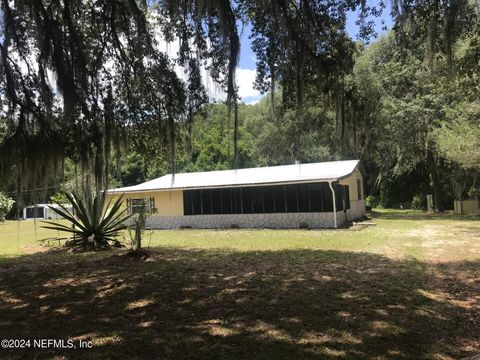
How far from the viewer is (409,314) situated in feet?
16.6

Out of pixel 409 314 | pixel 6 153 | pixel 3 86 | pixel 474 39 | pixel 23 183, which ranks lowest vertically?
pixel 409 314

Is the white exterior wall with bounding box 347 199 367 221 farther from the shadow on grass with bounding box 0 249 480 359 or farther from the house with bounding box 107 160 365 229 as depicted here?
the shadow on grass with bounding box 0 249 480 359

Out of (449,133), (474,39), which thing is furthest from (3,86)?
(449,133)

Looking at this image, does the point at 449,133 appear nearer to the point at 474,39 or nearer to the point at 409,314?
the point at 474,39

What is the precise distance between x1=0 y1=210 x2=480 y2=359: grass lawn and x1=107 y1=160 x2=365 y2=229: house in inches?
337

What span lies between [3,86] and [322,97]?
17.9 feet

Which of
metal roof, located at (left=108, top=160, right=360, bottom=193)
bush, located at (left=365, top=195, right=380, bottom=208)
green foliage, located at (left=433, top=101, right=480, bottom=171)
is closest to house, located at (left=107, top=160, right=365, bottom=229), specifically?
metal roof, located at (left=108, top=160, right=360, bottom=193)

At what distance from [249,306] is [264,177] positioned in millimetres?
15365

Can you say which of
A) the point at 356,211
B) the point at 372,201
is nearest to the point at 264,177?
the point at 356,211

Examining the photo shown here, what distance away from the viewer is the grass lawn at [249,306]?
397 cm

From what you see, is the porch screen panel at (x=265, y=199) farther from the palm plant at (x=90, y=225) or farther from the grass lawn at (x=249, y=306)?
the grass lawn at (x=249, y=306)

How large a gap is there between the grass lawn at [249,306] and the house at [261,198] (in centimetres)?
857

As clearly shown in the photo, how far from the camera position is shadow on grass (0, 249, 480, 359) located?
3949 millimetres

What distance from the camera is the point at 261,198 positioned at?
65.6ft
